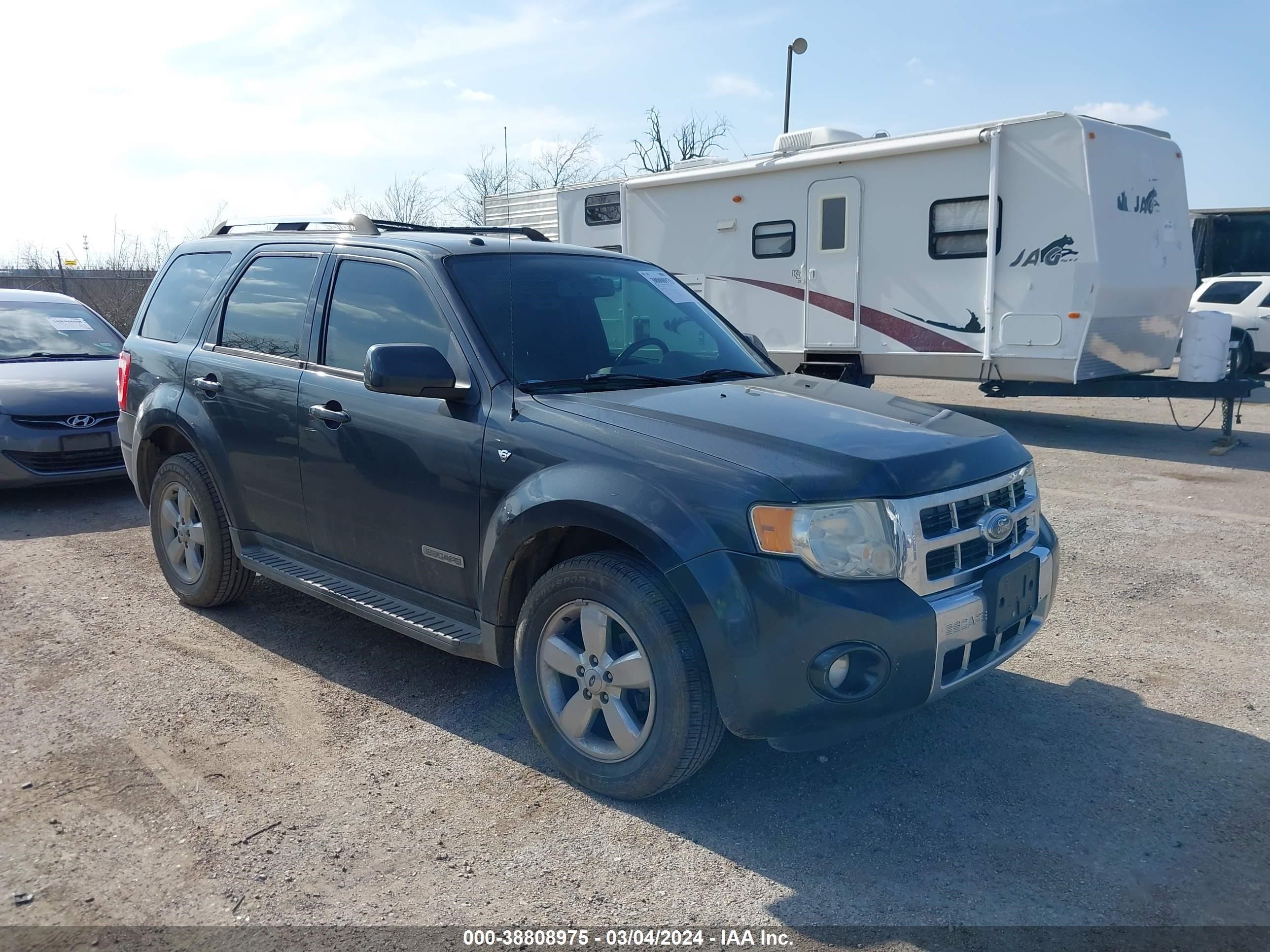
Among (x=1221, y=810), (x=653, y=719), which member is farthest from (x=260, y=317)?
(x=1221, y=810)

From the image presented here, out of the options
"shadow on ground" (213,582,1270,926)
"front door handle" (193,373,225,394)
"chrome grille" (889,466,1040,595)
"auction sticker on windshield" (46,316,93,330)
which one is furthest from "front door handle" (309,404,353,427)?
"auction sticker on windshield" (46,316,93,330)

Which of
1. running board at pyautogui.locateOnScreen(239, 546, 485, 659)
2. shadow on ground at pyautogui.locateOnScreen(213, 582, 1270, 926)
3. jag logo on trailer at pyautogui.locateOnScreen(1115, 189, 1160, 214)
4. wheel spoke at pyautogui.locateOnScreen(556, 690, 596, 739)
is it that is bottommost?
shadow on ground at pyautogui.locateOnScreen(213, 582, 1270, 926)

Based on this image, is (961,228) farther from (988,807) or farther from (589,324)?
(988,807)

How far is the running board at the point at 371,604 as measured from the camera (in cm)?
384

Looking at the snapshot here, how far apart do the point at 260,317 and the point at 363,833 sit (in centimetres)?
270

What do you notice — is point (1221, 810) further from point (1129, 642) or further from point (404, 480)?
point (404, 480)

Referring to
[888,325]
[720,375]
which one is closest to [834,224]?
[888,325]

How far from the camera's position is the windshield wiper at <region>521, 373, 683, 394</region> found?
3.87m

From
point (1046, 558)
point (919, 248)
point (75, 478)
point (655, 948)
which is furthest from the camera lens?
point (919, 248)

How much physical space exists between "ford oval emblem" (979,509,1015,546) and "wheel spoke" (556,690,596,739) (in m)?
1.45

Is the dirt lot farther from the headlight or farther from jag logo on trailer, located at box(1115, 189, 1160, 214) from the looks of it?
jag logo on trailer, located at box(1115, 189, 1160, 214)

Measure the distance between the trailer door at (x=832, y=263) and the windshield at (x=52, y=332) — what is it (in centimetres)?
729

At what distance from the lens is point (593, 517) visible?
336 centimetres

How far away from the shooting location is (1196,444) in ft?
35.5
